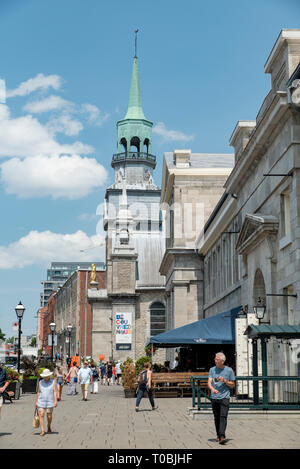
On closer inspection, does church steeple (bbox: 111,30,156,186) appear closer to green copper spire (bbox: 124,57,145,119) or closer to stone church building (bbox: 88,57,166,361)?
green copper spire (bbox: 124,57,145,119)

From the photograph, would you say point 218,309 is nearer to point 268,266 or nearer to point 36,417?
point 268,266

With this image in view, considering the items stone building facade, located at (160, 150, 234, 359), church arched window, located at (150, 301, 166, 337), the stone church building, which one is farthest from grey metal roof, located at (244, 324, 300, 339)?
church arched window, located at (150, 301, 166, 337)

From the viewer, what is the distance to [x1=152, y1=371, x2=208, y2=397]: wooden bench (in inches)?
1097

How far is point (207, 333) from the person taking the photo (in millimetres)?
26078

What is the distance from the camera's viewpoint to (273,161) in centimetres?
2145

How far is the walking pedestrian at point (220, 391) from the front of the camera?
12.2 metres

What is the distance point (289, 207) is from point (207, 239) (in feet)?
66.2

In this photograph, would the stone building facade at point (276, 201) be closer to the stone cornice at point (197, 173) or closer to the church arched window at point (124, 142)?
the stone cornice at point (197, 173)

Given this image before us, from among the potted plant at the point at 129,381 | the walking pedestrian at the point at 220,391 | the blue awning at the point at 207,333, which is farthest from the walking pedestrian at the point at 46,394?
the potted plant at the point at 129,381

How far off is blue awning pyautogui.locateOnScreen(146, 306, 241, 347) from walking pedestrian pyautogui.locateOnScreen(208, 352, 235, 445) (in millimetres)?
12886

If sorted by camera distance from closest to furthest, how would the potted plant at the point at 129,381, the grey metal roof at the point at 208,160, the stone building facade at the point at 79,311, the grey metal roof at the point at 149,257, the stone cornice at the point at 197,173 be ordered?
1. the potted plant at the point at 129,381
2. the stone cornice at the point at 197,173
3. the grey metal roof at the point at 208,160
4. the grey metal roof at the point at 149,257
5. the stone building facade at the point at 79,311

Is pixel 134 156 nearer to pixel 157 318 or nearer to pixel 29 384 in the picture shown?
pixel 157 318

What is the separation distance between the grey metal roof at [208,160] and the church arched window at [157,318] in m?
25.5
